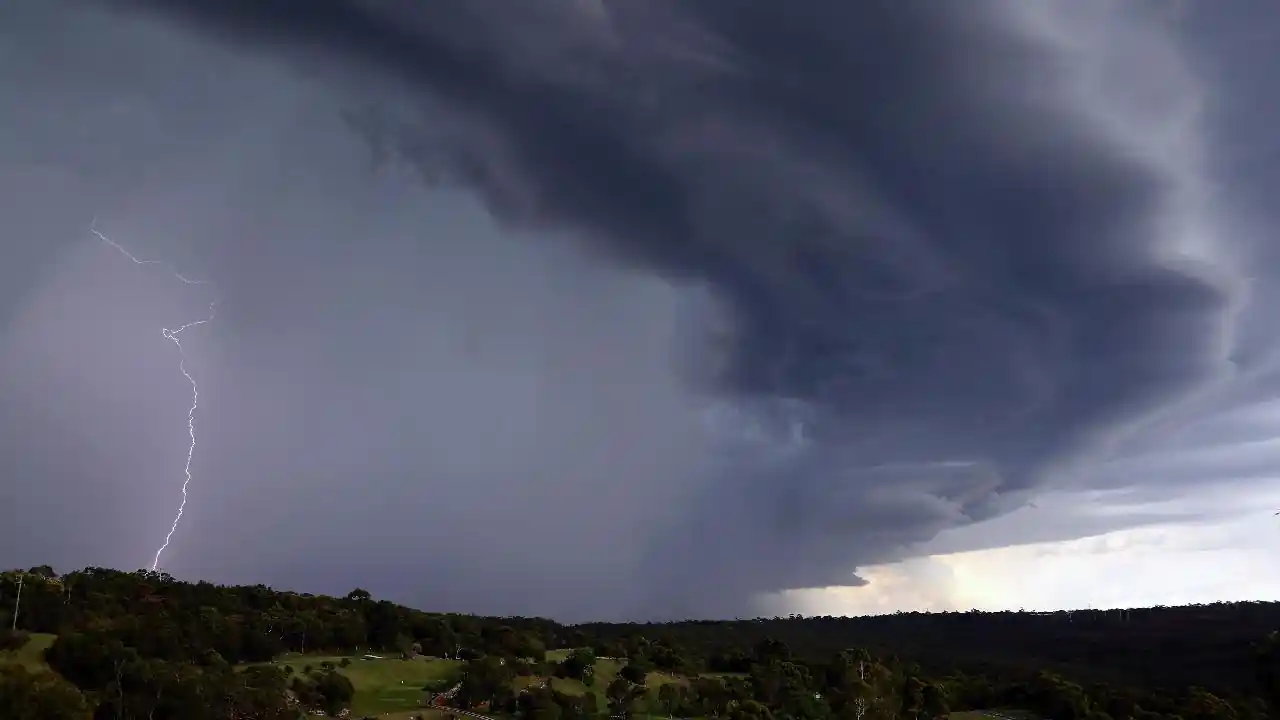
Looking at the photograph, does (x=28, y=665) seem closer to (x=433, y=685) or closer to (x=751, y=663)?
(x=433, y=685)

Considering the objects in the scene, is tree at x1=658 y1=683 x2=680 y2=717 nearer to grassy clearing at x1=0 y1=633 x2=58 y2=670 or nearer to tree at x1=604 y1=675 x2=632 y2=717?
tree at x1=604 y1=675 x2=632 y2=717

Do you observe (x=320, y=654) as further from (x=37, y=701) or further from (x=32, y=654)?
(x=37, y=701)

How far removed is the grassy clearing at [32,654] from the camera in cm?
7619

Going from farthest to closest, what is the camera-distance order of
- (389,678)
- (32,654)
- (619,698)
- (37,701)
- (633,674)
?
1. (633,674)
2. (619,698)
3. (389,678)
4. (32,654)
5. (37,701)

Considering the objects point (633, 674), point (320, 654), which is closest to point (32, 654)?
point (320, 654)

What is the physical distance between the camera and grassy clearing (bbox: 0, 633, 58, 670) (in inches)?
3000

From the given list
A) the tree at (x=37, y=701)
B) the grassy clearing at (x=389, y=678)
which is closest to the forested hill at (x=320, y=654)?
the tree at (x=37, y=701)

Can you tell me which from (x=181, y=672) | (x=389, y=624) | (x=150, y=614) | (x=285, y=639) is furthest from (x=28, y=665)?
(x=389, y=624)

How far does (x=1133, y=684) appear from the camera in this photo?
163500 millimetres

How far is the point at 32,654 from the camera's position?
78750mm

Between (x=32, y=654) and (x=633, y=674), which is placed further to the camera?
(x=633, y=674)

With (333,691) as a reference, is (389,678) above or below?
above

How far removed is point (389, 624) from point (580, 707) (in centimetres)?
4186

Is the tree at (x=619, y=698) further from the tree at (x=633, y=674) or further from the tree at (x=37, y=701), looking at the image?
the tree at (x=37, y=701)
